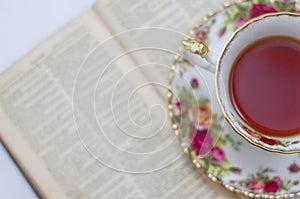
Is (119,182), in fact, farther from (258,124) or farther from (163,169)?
(258,124)

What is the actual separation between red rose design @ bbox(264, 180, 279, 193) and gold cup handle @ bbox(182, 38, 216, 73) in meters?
0.20

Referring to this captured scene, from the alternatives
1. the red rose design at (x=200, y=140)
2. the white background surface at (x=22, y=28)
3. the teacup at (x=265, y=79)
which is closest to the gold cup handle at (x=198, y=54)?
the teacup at (x=265, y=79)

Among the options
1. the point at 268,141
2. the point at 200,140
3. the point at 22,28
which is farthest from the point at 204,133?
the point at 22,28

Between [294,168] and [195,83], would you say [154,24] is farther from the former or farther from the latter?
[294,168]

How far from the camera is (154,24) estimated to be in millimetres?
795

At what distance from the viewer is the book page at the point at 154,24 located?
0.79m

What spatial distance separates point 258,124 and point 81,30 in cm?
32

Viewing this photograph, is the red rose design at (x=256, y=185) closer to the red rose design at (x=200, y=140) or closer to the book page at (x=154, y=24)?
the red rose design at (x=200, y=140)

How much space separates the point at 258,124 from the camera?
728 mm

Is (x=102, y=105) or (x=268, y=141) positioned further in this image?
(x=102, y=105)

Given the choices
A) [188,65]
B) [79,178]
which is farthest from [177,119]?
[79,178]

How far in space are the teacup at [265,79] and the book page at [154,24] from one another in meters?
0.07

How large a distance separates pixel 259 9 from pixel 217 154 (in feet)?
0.77

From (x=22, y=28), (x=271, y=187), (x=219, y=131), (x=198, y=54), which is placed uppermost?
(x=22, y=28)
